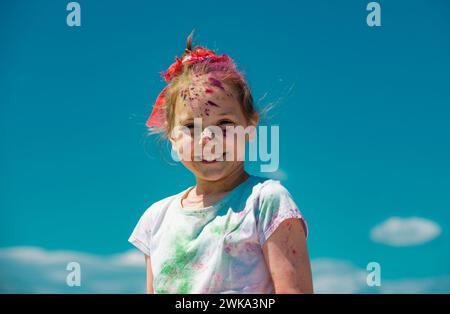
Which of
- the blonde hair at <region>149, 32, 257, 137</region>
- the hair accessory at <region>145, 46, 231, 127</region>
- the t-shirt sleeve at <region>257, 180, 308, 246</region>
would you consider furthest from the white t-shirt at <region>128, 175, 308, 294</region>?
the hair accessory at <region>145, 46, 231, 127</region>

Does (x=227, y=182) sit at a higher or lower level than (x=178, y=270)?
higher

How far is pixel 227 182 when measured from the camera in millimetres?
3279

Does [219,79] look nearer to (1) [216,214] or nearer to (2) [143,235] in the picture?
(1) [216,214]

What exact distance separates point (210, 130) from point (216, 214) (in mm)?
434

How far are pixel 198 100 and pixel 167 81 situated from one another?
45 centimetres

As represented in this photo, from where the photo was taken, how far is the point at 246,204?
3.02 m

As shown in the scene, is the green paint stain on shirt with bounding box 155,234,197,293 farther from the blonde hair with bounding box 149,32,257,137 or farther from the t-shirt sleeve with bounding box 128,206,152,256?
the blonde hair with bounding box 149,32,257,137

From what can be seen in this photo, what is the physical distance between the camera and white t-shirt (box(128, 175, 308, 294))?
114 inches

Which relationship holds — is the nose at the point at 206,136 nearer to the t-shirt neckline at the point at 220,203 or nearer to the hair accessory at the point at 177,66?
the t-shirt neckline at the point at 220,203

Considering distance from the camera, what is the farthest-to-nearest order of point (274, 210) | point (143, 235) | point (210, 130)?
point (143, 235) → point (210, 130) → point (274, 210)

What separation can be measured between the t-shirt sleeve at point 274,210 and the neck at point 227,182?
0.30m

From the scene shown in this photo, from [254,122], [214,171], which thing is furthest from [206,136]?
[254,122]

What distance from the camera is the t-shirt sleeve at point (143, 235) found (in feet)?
11.4
